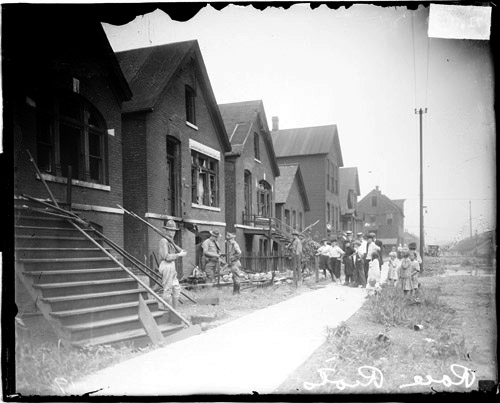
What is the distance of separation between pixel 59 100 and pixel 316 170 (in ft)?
28.0

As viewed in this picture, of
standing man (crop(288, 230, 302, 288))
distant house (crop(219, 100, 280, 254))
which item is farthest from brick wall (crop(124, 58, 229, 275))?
standing man (crop(288, 230, 302, 288))

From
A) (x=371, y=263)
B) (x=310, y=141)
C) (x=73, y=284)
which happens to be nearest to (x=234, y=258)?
(x=310, y=141)

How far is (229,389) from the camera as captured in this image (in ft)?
16.8

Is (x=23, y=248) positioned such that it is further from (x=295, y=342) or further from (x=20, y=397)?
(x=295, y=342)

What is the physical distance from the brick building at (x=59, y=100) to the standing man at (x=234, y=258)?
3395 millimetres

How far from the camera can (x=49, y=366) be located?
4.89 meters

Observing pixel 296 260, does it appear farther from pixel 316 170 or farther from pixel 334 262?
pixel 316 170

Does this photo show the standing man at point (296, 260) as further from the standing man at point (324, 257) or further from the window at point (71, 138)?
the window at point (71, 138)

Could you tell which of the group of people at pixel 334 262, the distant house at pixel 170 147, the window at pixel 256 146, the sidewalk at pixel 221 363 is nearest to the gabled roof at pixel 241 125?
the window at pixel 256 146

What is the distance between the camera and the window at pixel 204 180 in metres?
8.39

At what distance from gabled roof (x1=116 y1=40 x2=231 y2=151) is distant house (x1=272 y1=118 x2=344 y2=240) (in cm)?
220

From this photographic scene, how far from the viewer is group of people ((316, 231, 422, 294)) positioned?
869 cm

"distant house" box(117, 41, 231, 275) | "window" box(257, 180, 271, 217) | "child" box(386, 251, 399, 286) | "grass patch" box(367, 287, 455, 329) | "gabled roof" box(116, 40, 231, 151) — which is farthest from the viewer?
"window" box(257, 180, 271, 217)

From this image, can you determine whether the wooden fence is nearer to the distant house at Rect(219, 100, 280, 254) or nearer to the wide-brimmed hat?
the distant house at Rect(219, 100, 280, 254)
